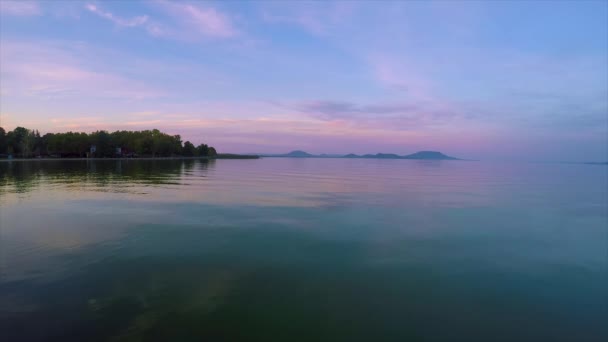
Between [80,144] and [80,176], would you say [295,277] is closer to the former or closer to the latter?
[80,176]

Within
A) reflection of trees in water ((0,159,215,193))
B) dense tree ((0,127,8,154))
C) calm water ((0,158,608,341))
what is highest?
dense tree ((0,127,8,154))

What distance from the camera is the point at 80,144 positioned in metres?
142

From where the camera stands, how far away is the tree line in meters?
130

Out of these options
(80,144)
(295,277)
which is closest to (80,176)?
(295,277)

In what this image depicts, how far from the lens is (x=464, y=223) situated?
21281 millimetres

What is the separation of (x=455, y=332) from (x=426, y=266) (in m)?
4.79

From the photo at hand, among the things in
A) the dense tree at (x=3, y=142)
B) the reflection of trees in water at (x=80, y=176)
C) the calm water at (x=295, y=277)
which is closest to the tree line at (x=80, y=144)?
the dense tree at (x=3, y=142)

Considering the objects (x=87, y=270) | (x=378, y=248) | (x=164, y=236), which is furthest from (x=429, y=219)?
(x=87, y=270)

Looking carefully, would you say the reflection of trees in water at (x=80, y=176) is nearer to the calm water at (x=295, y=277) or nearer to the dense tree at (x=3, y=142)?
the calm water at (x=295, y=277)

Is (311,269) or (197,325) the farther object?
(311,269)

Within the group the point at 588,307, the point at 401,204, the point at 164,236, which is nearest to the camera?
the point at 588,307

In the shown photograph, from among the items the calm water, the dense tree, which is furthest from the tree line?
the calm water

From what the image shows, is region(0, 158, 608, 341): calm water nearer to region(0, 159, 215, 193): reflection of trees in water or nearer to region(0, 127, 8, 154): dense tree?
region(0, 159, 215, 193): reflection of trees in water

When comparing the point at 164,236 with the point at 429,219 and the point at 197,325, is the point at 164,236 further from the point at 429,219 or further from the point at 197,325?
the point at 429,219
